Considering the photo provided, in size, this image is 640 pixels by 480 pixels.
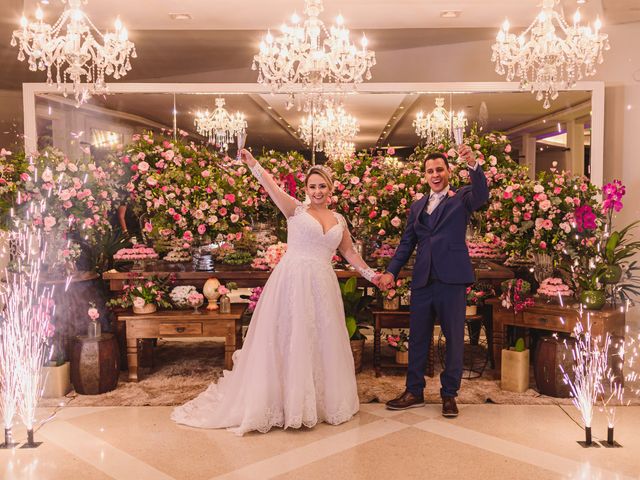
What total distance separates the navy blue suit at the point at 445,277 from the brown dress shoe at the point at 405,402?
0.16 meters

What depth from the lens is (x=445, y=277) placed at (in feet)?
13.2

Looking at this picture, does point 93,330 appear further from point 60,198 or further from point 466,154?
point 466,154

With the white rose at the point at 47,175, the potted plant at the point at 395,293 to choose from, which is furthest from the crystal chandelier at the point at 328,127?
the white rose at the point at 47,175

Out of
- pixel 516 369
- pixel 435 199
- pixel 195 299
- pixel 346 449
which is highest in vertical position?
pixel 435 199

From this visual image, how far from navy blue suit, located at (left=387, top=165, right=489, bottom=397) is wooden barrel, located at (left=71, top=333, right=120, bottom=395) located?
7.54ft

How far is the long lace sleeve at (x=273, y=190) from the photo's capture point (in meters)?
4.00

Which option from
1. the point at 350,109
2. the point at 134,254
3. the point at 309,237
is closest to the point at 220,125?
the point at 350,109

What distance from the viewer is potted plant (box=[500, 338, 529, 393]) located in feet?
15.0

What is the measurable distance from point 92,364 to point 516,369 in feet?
10.5

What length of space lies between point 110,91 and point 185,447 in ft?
14.0

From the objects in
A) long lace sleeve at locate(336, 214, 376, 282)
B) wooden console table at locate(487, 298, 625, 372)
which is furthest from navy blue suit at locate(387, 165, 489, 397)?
wooden console table at locate(487, 298, 625, 372)

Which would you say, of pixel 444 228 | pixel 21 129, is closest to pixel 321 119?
pixel 444 228

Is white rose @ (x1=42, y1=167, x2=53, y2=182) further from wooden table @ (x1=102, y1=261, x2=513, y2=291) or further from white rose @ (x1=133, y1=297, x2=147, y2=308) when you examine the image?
white rose @ (x1=133, y1=297, x2=147, y2=308)

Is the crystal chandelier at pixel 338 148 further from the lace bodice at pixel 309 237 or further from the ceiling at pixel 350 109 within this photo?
the lace bodice at pixel 309 237
